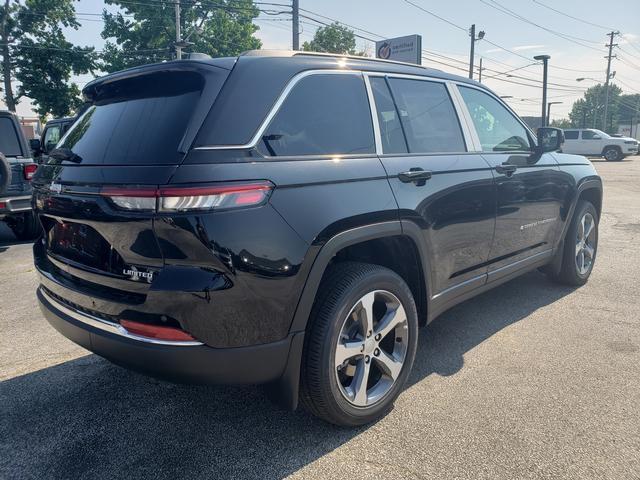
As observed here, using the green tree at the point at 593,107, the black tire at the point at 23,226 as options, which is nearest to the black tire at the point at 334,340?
the black tire at the point at 23,226

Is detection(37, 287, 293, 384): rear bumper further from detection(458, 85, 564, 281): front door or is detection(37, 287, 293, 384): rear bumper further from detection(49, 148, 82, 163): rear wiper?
detection(458, 85, 564, 281): front door

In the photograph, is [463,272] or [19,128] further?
[19,128]

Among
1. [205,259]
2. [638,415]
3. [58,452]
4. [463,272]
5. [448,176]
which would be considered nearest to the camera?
[205,259]

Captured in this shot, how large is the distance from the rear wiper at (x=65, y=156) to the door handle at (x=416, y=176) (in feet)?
5.37

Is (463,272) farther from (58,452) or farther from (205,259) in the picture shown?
(58,452)

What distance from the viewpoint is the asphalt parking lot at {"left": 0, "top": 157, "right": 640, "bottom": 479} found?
2.20m

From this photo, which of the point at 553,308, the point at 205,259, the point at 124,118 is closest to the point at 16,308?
the point at 124,118

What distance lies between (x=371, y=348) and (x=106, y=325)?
4.15 ft

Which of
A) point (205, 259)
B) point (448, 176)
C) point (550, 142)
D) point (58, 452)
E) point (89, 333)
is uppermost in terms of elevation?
point (550, 142)

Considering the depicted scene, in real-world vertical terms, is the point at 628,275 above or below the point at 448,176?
below

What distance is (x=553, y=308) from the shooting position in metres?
4.22

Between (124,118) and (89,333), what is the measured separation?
102 centimetres

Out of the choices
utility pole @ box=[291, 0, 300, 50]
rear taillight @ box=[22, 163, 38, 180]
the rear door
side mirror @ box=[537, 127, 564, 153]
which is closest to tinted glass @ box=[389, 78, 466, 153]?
the rear door

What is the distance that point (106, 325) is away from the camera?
2.13m
